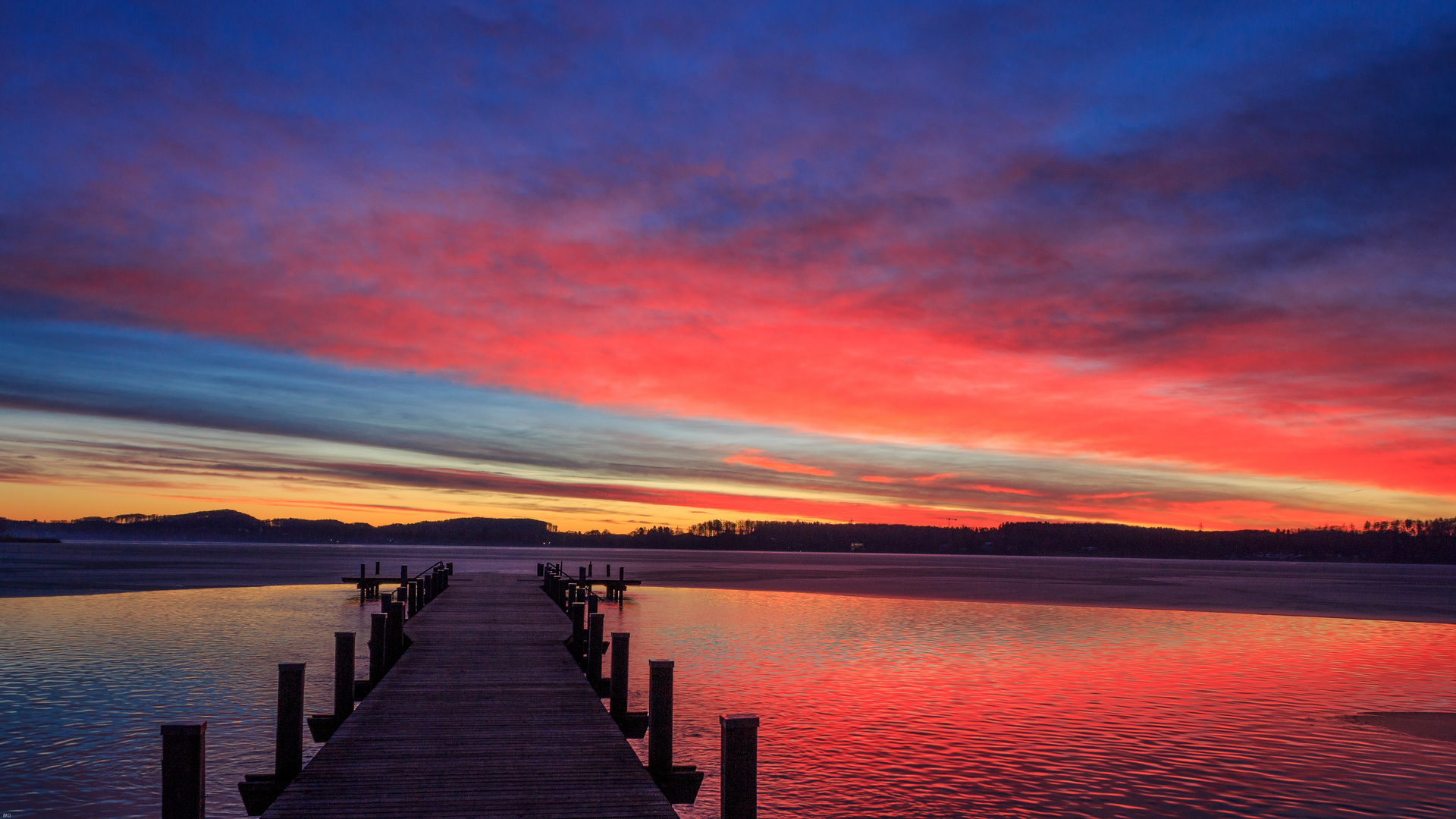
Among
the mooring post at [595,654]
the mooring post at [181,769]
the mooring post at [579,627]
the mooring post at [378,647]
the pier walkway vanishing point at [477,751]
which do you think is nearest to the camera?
the mooring post at [181,769]

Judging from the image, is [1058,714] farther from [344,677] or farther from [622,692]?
[344,677]

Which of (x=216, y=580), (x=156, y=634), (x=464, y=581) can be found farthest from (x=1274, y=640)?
(x=216, y=580)

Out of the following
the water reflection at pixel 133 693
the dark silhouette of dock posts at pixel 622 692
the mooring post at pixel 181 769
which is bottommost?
the water reflection at pixel 133 693

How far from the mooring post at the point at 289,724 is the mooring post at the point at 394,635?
5366mm

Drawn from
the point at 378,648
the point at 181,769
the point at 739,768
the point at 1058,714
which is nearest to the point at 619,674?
the point at 378,648

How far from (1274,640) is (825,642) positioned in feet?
60.8

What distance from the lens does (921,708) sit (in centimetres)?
2047

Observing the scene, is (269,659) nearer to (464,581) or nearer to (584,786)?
(464,581)

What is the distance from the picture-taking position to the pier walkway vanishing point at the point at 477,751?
886 cm

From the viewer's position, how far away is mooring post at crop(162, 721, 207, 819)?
7.34 m

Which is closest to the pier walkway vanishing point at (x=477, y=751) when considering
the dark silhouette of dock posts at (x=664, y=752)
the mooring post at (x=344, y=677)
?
the mooring post at (x=344, y=677)

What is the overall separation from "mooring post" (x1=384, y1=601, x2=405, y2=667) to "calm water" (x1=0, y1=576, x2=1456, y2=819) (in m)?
2.43

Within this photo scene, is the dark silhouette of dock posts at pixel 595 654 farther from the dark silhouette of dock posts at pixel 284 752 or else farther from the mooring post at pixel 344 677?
the dark silhouette of dock posts at pixel 284 752

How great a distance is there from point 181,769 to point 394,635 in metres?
9.29
